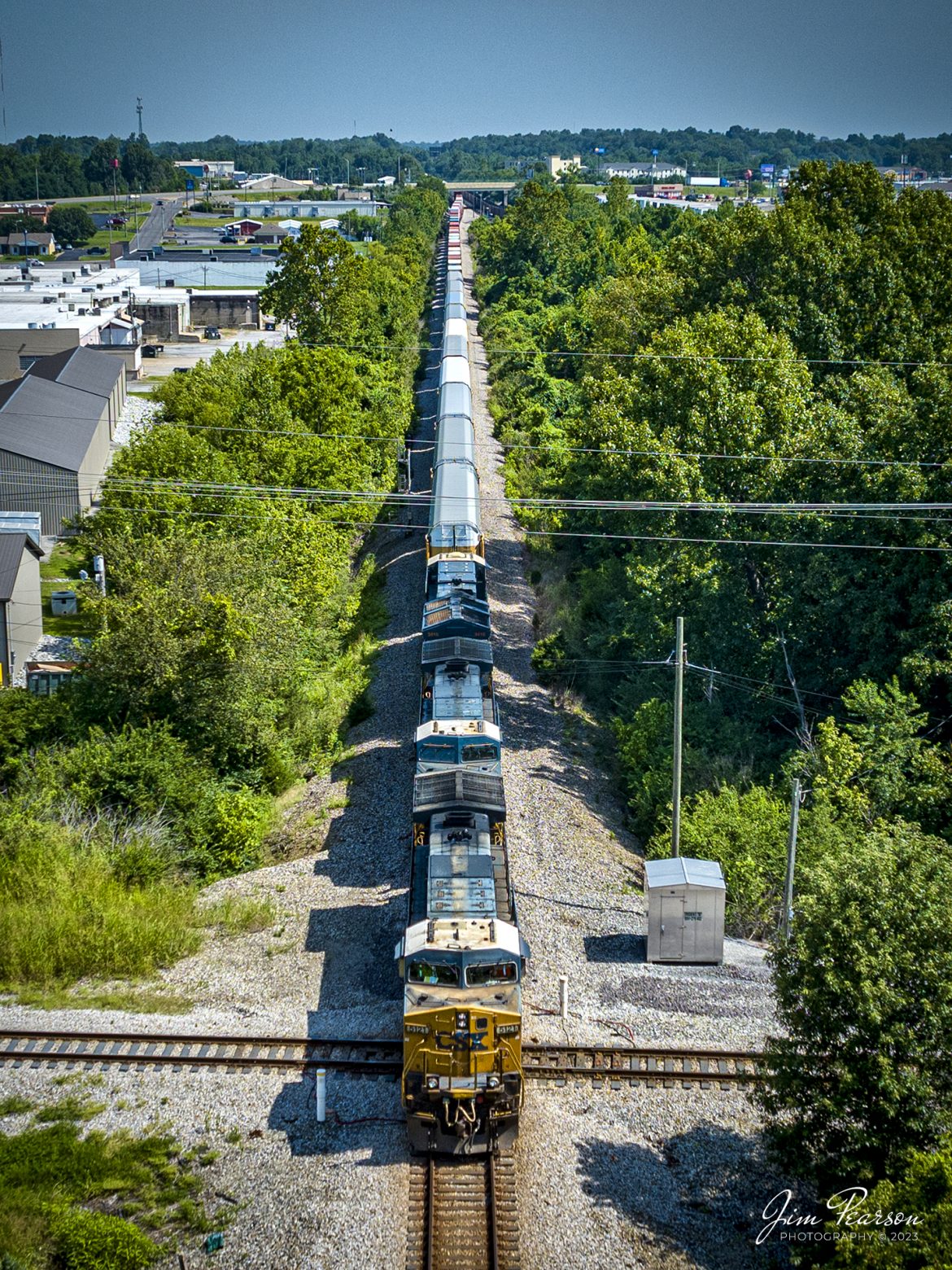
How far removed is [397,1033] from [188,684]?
10.6 m

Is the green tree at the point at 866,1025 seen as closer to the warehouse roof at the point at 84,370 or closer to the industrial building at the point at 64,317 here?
the warehouse roof at the point at 84,370

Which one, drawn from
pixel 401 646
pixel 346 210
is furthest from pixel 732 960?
pixel 346 210

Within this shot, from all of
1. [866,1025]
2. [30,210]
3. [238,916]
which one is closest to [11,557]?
[238,916]

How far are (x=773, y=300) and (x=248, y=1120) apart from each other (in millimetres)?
30812

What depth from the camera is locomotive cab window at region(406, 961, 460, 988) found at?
15664mm

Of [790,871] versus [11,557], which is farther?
[11,557]

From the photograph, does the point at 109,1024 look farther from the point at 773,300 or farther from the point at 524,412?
the point at 524,412

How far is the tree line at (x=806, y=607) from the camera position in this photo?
13859 mm

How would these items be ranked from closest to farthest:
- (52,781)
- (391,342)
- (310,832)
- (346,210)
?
(52,781), (310,832), (391,342), (346,210)

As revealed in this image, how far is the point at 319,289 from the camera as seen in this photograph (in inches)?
2475

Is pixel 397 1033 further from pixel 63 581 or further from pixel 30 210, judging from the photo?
pixel 30 210

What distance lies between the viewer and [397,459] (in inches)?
1983

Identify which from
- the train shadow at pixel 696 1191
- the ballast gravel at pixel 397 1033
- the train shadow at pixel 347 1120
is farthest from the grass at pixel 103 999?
the train shadow at pixel 696 1191
